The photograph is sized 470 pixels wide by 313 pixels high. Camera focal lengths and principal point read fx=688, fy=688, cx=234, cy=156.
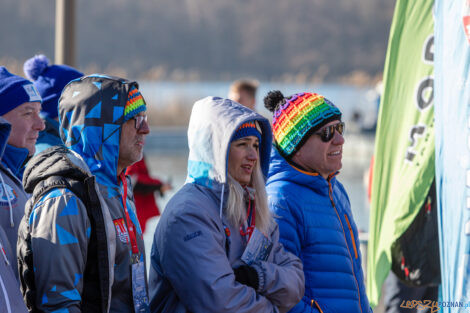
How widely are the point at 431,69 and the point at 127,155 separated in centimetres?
200

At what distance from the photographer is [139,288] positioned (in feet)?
8.48

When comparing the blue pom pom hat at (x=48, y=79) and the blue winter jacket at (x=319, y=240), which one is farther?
the blue pom pom hat at (x=48, y=79)

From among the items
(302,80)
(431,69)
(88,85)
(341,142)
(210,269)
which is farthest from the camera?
(302,80)

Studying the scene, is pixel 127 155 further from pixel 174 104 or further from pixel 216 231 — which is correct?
pixel 174 104

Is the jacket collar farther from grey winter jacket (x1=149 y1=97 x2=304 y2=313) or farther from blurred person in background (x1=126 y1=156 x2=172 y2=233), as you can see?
blurred person in background (x1=126 y1=156 x2=172 y2=233)

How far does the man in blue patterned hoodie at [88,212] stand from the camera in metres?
2.28

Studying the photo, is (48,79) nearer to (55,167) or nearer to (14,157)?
(14,157)

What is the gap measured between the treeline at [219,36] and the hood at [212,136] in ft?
141

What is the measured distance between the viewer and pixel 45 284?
2262 mm

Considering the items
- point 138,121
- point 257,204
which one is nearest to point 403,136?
point 257,204

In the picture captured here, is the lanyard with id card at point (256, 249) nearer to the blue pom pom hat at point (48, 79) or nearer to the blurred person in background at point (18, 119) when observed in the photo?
the blurred person in background at point (18, 119)

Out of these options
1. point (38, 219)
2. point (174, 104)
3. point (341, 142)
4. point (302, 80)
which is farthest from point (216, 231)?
point (302, 80)

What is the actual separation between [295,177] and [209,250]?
773mm

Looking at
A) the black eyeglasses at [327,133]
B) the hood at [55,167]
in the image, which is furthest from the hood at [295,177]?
the hood at [55,167]
